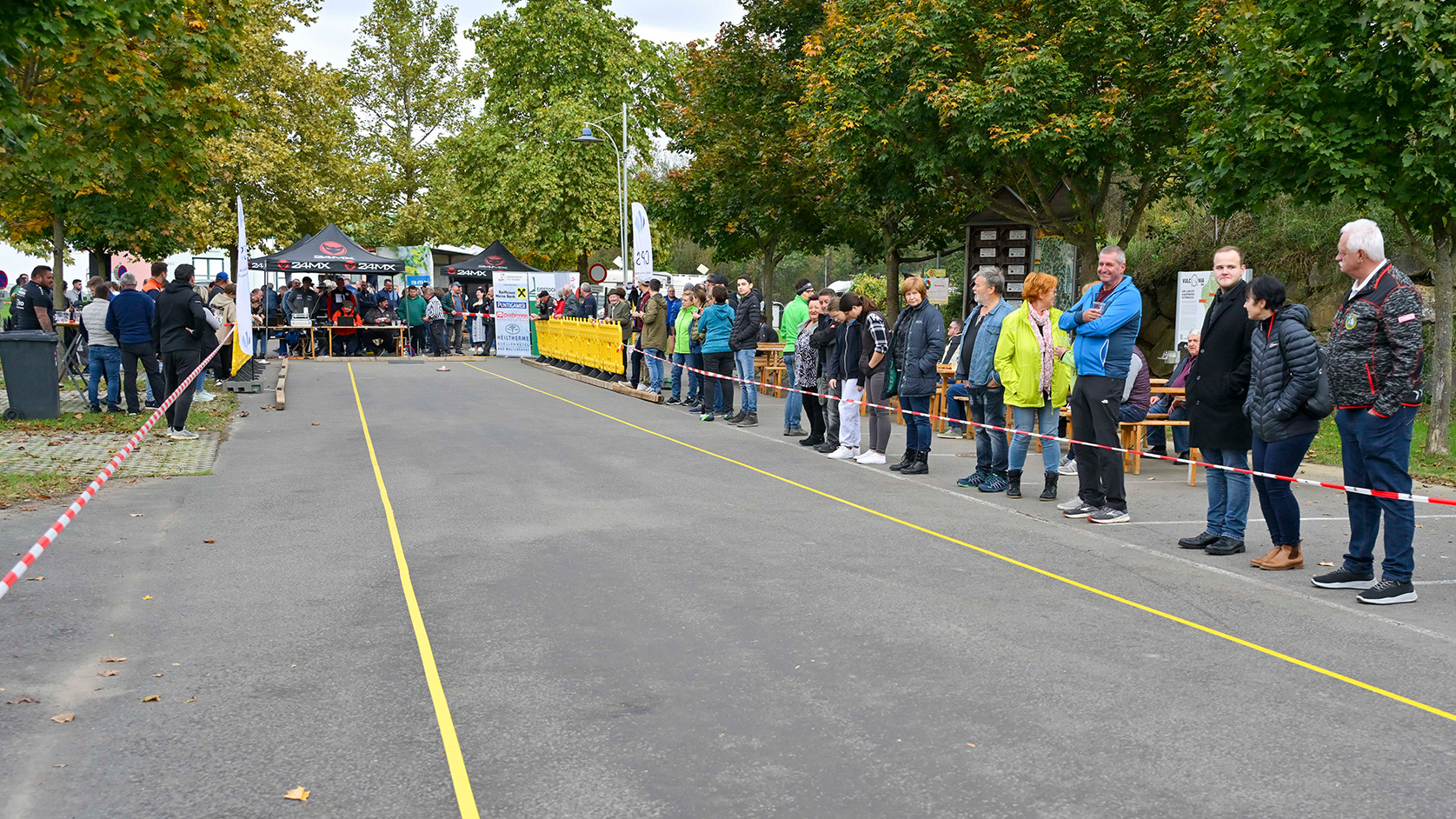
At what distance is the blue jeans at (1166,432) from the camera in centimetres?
1230

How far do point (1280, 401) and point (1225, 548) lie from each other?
125 centimetres

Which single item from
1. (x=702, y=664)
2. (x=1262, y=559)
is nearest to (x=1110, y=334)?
(x=1262, y=559)

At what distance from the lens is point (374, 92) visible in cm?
5322

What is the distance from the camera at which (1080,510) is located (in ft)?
30.4

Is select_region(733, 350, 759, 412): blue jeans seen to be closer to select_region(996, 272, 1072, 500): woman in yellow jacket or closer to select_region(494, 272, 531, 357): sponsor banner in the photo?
select_region(996, 272, 1072, 500): woman in yellow jacket

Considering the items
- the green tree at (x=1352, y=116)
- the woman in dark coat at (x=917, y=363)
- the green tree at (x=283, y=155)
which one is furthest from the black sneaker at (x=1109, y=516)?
the green tree at (x=283, y=155)

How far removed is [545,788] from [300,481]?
752 centimetres

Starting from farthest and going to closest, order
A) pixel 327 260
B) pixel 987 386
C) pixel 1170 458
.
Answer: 1. pixel 327 260
2. pixel 987 386
3. pixel 1170 458

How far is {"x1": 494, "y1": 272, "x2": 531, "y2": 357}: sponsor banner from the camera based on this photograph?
3030 centimetres

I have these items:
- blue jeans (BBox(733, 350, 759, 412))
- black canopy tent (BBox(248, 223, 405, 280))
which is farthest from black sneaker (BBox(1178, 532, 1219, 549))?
black canopy tent (BBox(248, 223, 405, 280))

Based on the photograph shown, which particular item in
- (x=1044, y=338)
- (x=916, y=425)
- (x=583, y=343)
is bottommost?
(x=916, y=425)

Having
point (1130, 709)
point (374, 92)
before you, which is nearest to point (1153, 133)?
point (1130, 709)

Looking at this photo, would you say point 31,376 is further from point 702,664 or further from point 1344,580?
point 1344,580

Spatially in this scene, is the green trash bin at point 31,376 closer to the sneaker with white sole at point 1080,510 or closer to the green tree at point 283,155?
the sneaker with white sole at point 1080,510
